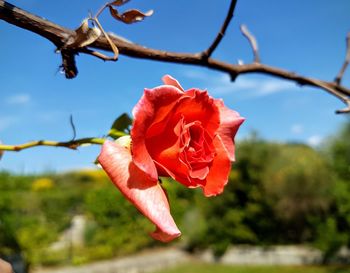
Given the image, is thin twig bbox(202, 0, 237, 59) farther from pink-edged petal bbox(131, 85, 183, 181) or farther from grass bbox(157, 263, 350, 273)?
grass bbox(157, 263, 350, 273)

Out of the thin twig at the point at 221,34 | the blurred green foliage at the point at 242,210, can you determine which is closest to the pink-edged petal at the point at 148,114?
the thin twig at the point at 221,34

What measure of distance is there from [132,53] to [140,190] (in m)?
0.14

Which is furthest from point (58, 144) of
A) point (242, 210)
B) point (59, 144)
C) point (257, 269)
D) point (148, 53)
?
point (242, 210)

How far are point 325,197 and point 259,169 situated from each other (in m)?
1.23

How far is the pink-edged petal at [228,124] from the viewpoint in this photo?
30 cm

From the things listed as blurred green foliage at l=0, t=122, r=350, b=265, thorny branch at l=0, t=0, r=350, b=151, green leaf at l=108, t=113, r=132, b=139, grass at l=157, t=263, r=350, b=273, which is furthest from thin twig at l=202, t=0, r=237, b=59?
grass at l=157, t=263, r=350, b=273

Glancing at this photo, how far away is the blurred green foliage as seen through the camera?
770 cm

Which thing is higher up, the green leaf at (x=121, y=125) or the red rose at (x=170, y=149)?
the red rose at (x=170, y=149)

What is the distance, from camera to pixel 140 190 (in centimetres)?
25

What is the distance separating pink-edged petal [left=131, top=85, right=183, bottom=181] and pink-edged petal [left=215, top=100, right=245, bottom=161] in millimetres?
47

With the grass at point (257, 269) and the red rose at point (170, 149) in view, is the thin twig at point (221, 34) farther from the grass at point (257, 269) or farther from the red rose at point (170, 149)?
the grass at point (257, 269)

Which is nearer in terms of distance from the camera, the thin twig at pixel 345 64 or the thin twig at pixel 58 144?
the thin twig at pixel 58 144

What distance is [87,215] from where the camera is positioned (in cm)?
812

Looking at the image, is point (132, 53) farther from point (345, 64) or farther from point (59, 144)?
point (345, 64)
